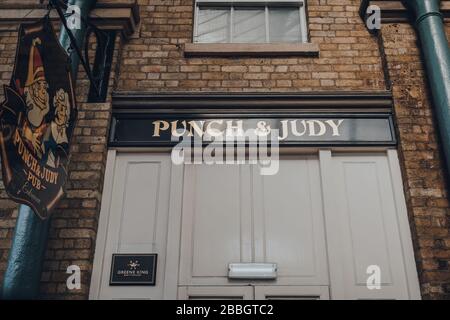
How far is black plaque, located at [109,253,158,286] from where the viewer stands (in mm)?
3977

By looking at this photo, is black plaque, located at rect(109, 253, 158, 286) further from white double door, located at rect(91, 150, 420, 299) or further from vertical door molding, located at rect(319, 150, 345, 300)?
vertical door molding, located at rect(319, 150, 345, 300)

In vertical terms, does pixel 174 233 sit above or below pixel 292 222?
below

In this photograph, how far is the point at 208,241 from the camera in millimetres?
4211

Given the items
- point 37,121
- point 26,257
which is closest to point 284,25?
point 37,121

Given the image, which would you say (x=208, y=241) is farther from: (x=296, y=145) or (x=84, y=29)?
(x=84, y=29)

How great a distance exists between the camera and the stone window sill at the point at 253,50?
16.2 ft

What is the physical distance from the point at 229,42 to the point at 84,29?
5.49 feet

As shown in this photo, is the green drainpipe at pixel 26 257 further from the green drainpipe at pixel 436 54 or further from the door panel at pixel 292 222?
the green drainpipe at pixel 436 54

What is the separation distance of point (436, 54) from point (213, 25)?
2.55 metres

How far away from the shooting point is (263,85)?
15.8ft

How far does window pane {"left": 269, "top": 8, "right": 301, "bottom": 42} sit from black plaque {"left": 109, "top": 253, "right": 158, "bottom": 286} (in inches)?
117

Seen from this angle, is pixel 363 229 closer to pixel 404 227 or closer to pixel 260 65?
pixel 404 227
